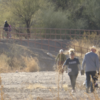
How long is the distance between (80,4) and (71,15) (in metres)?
1.77

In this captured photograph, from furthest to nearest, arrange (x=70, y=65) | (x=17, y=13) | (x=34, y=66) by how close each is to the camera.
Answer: (x=17, y=13) → (x=34, y=66) → (x=70, y=65)

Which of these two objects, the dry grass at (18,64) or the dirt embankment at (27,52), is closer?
the dry grass at (18,64)

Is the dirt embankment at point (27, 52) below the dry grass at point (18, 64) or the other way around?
the other way around

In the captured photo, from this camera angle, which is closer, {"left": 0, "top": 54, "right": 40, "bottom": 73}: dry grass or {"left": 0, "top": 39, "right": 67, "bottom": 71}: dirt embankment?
{"left": 0, "top": 54, "right": 40, "bottom": 73}: dry grass

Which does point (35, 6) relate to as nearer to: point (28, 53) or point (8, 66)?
point (28, 53)

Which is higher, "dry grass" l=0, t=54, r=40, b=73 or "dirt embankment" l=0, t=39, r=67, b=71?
"dirt embankment" l=0, t=39, r=67, b=71

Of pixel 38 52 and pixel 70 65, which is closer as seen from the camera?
pixel 70 65

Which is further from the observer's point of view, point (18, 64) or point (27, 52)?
point (27, 52)

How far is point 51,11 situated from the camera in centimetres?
2703

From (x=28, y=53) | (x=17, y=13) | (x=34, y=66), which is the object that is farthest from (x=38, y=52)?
(x=17, y=13)

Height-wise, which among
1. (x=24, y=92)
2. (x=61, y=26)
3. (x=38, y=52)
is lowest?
(x=24, y=92)

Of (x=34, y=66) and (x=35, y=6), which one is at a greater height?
(x=35, y=6)

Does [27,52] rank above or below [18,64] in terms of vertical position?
above

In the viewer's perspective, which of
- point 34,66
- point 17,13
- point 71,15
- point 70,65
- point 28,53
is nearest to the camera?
point 70,65
